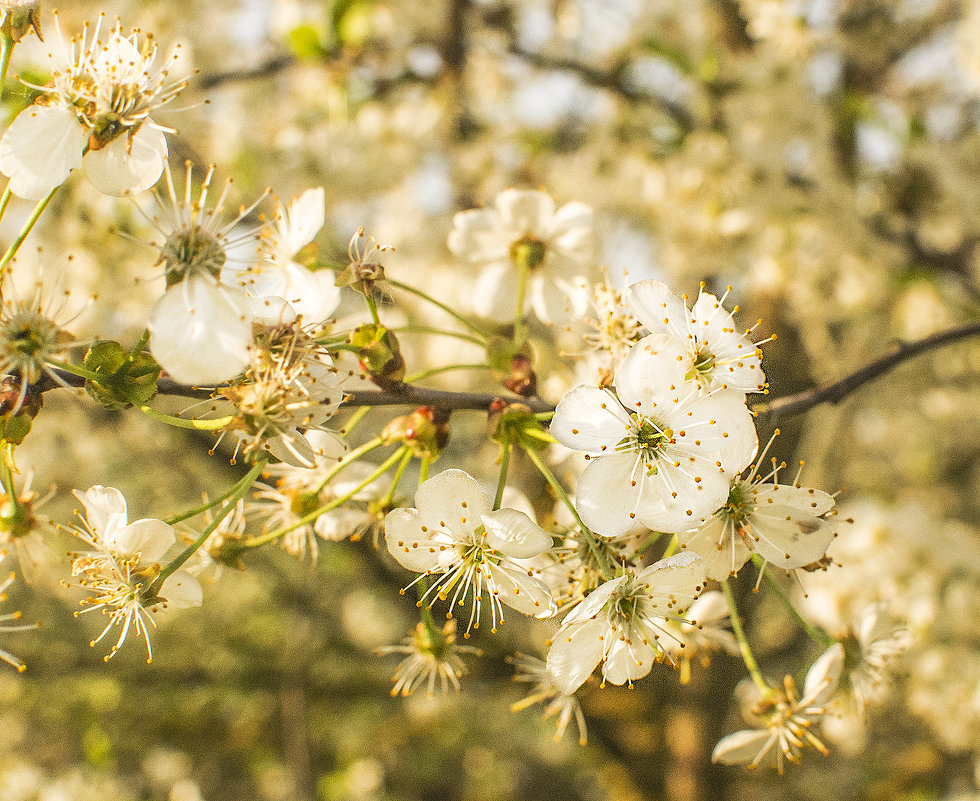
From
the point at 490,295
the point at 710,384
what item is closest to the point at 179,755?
the point at 490,295

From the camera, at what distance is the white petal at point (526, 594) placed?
0.87m

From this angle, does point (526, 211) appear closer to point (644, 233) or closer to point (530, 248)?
point (530, 248)

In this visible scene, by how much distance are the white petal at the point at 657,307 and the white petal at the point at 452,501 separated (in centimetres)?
28

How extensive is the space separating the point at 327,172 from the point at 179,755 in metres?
4.88

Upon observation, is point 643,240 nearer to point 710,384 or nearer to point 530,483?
point 530,483

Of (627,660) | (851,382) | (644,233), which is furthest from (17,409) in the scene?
(644,233)

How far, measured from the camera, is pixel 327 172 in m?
3.45

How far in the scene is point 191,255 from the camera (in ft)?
2.86

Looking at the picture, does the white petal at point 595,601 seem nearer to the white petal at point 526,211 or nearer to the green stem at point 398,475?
the green stem at point 398,475

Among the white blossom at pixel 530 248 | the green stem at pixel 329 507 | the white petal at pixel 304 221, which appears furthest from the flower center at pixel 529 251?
the green stem at pixel 329 507

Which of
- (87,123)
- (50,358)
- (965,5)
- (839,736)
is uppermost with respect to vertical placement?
(87,123)

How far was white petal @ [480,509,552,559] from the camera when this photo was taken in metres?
0.84

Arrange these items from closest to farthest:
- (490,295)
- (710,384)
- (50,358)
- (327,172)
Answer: (50,358)
(710,384)
(490,295)
(327,172)

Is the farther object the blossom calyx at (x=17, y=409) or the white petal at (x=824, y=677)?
the white petal at (x=824, y=677)
